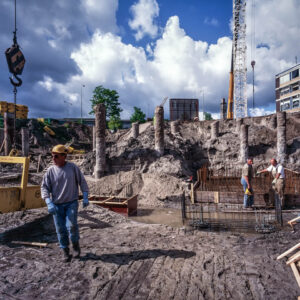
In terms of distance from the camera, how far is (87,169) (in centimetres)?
1639

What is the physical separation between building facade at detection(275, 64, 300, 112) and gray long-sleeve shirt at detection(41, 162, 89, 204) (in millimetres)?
46418

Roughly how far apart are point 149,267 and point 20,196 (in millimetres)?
3573

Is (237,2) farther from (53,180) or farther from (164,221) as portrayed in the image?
(53,180)

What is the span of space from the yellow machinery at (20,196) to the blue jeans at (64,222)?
2.07m

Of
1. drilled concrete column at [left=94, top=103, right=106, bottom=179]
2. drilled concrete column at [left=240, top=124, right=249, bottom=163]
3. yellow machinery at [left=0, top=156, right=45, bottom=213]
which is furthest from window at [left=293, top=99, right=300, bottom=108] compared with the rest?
yellow machinery at [left=0, top=156, right=45, bottom=213]

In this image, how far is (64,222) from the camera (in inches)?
136

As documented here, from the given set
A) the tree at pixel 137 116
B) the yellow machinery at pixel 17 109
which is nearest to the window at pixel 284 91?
the tree at pixel 137 116

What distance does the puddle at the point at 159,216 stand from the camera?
A: 8.58 meters

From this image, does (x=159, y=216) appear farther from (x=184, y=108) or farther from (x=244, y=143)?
(x=184, y=108)

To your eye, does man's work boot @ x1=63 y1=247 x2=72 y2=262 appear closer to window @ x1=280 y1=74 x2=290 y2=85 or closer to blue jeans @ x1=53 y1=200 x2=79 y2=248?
blue jeans @ x1=53 y1=200 x2=79 y2=248

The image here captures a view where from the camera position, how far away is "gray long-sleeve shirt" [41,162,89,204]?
333 cm

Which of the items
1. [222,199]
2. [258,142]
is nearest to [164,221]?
[222,199]

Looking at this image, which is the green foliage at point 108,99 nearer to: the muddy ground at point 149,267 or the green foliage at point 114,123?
the green foliage at point 114,123

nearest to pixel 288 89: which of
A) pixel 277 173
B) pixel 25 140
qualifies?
pixel 277 173
